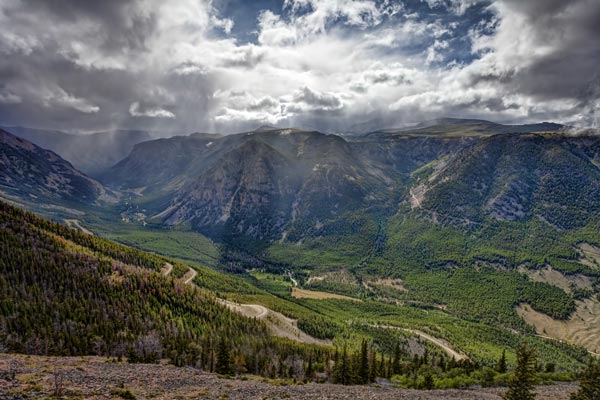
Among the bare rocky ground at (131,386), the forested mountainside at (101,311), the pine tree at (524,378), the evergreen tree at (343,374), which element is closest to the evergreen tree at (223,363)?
the forested mountainside at (101,311)

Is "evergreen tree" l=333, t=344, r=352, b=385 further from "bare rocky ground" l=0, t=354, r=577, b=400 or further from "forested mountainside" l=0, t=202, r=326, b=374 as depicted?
"bare rocky ground" l=0, t=354, r=577, b=400

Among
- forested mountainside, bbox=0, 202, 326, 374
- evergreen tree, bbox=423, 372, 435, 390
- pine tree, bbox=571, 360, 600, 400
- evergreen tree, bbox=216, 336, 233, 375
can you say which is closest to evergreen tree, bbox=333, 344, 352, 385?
evergreen tree, bbox=423, 372, 435, 390

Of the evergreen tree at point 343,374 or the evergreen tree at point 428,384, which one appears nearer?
the evergreen tree at point 428,384

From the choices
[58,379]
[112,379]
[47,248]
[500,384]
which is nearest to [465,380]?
[500,384]

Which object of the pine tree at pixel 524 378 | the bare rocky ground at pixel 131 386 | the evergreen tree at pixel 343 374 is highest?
the pine tree at pixel 524 378

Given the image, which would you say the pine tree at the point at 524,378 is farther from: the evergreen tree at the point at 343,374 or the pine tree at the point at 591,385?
the evergreen tree at the point at 343,374

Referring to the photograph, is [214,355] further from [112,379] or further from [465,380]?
[465,380]

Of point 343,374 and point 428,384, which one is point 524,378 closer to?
point 428,384

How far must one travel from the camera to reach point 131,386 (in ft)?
190

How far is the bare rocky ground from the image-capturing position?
49156 millimetres

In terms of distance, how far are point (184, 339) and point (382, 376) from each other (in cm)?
7225

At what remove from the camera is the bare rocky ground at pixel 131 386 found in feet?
161

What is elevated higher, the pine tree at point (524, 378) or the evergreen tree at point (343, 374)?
the pine tree at point (524, 378)

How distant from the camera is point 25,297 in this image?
119938 mm
